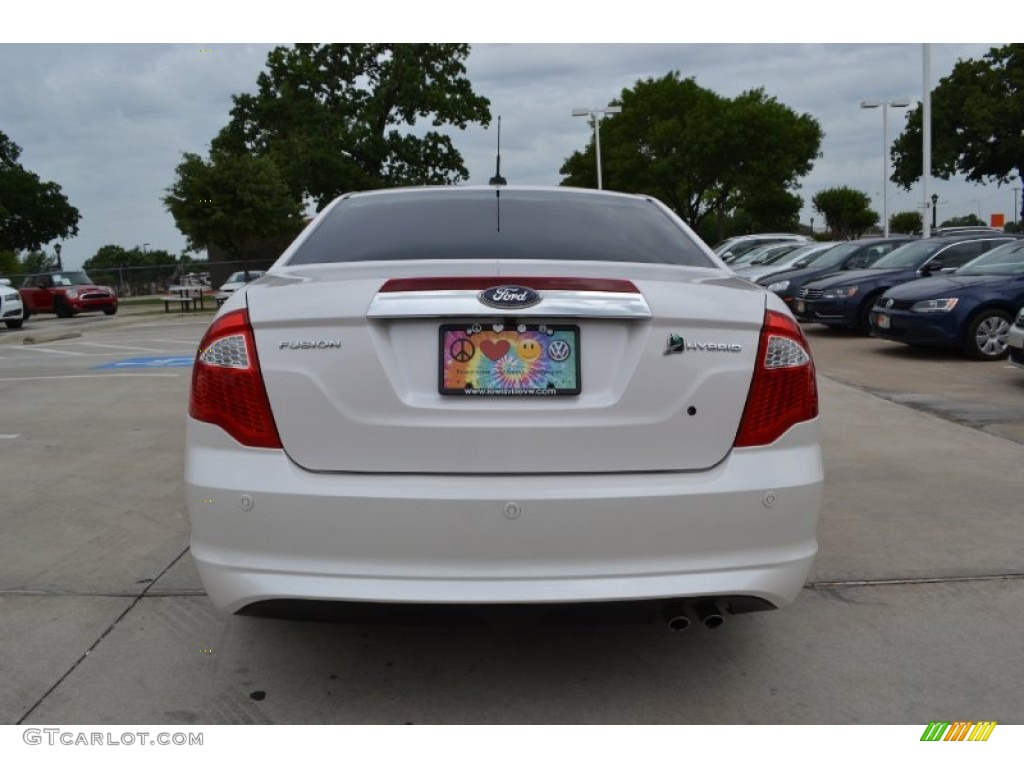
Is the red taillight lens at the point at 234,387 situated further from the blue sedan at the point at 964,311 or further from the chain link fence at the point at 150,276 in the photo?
the chain link fence at the point at 150,276

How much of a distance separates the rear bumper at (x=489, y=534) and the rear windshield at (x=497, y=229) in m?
0.99

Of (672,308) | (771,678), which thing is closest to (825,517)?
(771,678)

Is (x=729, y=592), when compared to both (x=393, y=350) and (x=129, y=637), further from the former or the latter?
Answer: (x=129, y=637)

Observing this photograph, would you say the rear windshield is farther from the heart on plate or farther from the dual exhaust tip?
the dual exhaust tip

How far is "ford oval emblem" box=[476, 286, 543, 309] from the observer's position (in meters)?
2.79

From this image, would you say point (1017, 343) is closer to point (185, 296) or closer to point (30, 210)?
point (185, 296)

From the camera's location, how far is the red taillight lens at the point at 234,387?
2.86m

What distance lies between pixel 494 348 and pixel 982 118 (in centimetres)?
5158

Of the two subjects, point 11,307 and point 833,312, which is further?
point 11,307

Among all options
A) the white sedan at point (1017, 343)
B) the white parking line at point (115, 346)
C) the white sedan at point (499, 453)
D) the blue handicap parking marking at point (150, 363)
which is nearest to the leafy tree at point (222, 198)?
the white parking line at point (115, 346)

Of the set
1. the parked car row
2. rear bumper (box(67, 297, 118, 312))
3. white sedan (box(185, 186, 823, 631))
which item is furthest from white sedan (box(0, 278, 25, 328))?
white sedan (box(185, 186, 823, 631))

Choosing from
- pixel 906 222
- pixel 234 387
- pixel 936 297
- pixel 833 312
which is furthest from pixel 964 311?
pixel 906 222

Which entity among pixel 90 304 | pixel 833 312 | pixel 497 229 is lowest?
pixel 833 312

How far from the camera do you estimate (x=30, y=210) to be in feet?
234
